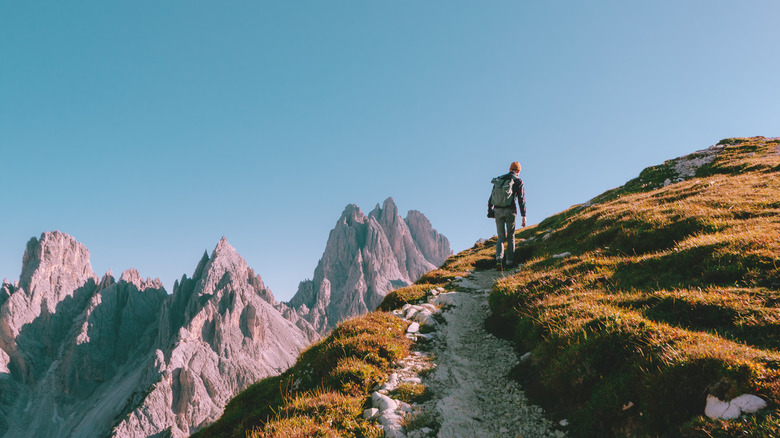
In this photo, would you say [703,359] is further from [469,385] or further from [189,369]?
[189,369]

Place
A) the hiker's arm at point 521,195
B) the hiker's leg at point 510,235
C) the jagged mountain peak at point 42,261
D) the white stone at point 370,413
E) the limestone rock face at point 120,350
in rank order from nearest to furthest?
the white stone at point 370,413 → the hiker's arm at point 521,195 → the hiker's leg at point 510,235 → the limestone rock face at point 120,350 → the jagged mountain peak at point 42,261

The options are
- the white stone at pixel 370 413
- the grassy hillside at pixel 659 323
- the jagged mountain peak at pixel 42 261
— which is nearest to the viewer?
the grassy hillside at pixel 659 323

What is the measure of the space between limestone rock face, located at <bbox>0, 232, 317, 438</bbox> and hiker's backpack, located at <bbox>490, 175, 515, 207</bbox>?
147m

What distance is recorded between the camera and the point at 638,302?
755 centimetres

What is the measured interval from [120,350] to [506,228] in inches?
9774

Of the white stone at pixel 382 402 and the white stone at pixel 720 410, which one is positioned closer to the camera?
the white stone at pixel 720 410

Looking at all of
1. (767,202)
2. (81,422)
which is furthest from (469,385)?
(81,422)

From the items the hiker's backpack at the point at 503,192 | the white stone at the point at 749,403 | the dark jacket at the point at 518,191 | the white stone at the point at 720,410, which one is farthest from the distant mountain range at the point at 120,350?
the white stone at the point at 749,403

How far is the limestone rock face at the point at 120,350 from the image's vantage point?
440 feet

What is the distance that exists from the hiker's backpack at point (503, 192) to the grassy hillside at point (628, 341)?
184 inches

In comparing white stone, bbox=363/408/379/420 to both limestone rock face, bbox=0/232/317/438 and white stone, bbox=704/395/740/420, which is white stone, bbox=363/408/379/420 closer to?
white stone, bbox=704/395/740/420

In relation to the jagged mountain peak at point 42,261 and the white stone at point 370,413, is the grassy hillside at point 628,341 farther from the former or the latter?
the jagged mountain peak at point 42,261

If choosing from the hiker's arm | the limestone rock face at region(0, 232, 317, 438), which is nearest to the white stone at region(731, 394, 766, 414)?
the hiker's arm

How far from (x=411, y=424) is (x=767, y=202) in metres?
16.9
